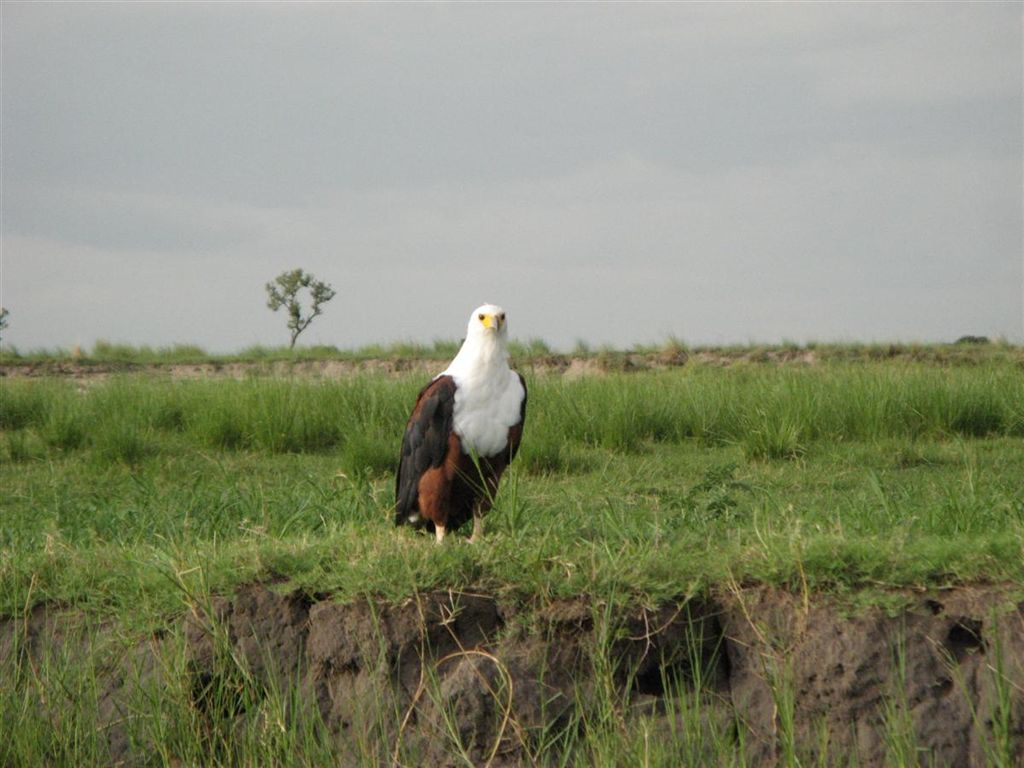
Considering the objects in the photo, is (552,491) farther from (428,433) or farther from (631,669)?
(631,669)

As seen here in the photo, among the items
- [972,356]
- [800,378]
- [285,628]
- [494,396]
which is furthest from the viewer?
[972,356]

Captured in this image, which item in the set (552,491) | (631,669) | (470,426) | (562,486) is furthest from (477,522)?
(562,486)

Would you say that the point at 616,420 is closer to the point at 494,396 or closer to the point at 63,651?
the point at 494,396

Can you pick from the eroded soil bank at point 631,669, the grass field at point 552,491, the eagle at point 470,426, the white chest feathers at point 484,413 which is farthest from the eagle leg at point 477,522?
the eroded soil bank at point 631,669

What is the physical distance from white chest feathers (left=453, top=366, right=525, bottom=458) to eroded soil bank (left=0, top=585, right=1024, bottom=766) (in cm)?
100

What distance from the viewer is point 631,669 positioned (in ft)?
14.0

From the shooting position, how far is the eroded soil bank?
13.3ft

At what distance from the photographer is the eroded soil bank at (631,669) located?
4.06 metres

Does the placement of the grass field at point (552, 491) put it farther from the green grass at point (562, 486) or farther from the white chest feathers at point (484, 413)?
the white chest feathers at point (484, 413)

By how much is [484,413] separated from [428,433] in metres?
0.27

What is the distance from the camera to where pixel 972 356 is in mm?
16250

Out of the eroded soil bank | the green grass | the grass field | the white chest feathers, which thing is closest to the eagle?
the white chest feathers

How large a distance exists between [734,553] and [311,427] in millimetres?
6413

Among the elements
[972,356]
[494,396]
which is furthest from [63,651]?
[972,356]
